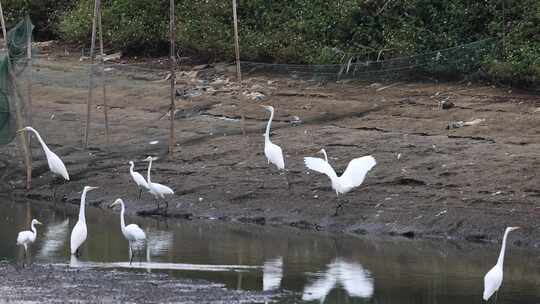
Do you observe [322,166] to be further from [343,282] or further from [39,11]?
[39,11]

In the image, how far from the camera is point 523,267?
53.2 ft

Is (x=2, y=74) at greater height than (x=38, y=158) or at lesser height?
greater

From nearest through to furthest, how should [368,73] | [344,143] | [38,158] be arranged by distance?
[344,143] < [38,158] < [368,73]

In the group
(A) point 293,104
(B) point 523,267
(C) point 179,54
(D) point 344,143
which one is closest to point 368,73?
(A) point 293,104

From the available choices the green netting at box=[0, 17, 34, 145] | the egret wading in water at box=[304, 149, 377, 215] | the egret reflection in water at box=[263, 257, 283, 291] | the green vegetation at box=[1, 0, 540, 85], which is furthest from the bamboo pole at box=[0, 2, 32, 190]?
the egret reflection in water at box=[263, 257, 283, 291]

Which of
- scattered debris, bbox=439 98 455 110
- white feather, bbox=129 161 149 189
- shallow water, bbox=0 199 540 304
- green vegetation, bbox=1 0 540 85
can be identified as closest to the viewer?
shallow water, bbox=0 199 540 304

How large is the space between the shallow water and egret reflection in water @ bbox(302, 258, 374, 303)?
12 mm

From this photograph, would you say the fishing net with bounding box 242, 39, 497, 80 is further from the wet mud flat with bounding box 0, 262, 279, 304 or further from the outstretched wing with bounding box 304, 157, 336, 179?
the wet mud flat with bounding box 0, 262, 279, 304

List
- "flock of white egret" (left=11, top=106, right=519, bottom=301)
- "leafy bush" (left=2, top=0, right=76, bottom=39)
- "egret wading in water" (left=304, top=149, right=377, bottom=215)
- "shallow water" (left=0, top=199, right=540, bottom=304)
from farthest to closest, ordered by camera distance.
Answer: "leafy bush" (left=2, top=0, right=76, bottom=39)
"egret wading in water" (left=304, top=149, right=377, bottom=215)
"flock of white egret" (left=11, top=106, right=519, bottom=301)
"shallow water" (left=0, top=199, right=540, bottom=304)

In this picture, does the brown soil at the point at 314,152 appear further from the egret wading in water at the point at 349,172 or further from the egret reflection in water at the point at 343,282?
the egret reflection in water at the point at 343,282

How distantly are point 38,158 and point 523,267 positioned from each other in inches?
484

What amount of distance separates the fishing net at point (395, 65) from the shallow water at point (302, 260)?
7.75 meters

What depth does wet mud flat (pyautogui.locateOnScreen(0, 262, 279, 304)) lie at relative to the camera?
13383mm

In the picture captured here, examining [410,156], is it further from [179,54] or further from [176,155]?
[179,54]
